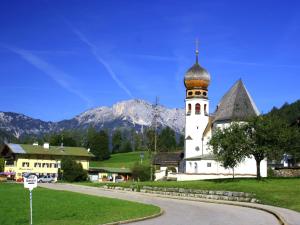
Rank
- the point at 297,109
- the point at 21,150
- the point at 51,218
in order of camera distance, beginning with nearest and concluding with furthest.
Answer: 1. the point at 51,218
2. the point at 21,150
3. the point at 297,109

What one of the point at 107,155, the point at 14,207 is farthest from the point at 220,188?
the point at 107,155

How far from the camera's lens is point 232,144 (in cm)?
5428

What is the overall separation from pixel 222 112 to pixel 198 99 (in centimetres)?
737

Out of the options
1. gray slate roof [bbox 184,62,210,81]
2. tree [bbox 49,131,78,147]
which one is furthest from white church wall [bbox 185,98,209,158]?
tree [bbox 49,131,78,147]

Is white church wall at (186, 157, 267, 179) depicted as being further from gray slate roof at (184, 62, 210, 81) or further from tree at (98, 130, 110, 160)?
tree at (98, 130, 110, 160)

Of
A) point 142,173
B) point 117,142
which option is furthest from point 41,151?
point 117,142

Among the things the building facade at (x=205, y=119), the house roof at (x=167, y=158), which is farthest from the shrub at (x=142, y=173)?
the house roof at (x=167, y=158)

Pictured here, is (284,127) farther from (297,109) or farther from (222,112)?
(297,109)

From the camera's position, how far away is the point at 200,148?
88688 mm

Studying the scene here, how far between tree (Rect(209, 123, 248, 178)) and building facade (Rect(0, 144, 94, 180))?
6013cm

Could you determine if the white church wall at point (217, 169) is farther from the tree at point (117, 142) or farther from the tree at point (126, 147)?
the tree at point (117, 142)

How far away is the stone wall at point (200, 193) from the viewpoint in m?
40.3

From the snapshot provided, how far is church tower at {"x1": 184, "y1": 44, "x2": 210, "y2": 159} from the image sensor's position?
88875 millimetres

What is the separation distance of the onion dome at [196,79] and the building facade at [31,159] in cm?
3624
